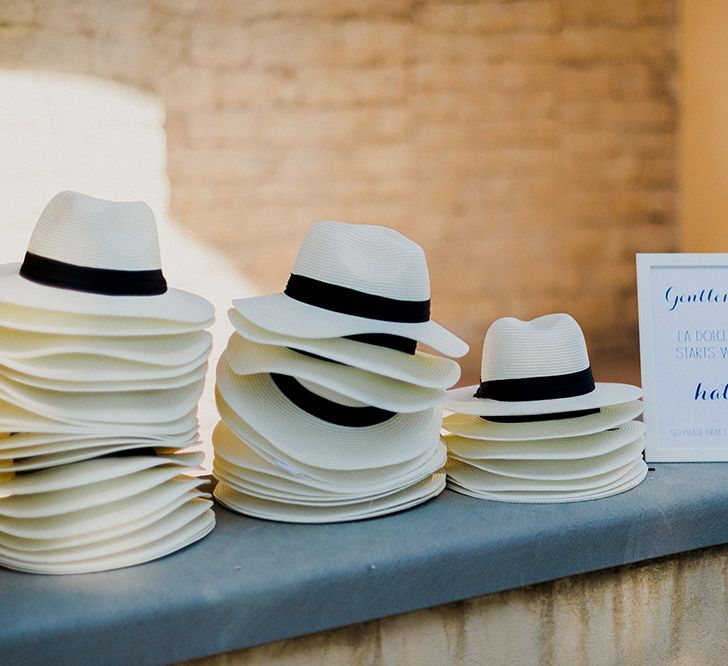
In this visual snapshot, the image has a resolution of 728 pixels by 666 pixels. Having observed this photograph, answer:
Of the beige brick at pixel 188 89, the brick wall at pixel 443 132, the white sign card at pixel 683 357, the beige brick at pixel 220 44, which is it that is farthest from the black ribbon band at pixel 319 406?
the beige brick at pixel 220 44

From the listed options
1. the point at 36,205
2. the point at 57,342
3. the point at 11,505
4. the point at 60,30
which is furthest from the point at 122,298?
the point at 60,30

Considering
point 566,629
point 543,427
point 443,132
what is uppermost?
point 443,132

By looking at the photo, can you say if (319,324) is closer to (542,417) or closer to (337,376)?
(337,376)

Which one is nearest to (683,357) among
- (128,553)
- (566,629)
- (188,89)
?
(566,629)

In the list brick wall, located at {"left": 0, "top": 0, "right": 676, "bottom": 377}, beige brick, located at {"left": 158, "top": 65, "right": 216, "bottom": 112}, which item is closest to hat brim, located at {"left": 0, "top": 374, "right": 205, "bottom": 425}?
brick wall, located at {"left": 0, "top": 0, "right": 676, "bottom": 377}

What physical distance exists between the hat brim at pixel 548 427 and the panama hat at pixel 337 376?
0.13 m

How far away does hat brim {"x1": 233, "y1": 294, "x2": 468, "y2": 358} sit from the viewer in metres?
1.25

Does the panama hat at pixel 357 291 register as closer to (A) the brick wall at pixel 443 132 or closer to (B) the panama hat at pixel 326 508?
(B) the panama hat at pixel 326 508

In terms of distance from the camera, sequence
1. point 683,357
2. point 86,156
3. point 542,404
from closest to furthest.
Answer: point 542,404
point 683,357
point 86,156

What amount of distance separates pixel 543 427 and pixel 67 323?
2.34ft

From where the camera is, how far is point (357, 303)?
4.25 ft

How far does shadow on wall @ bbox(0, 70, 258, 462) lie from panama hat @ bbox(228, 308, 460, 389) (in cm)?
264

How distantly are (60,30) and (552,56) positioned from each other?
2.89 meters

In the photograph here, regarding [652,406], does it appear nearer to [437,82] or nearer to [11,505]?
[11,505]
